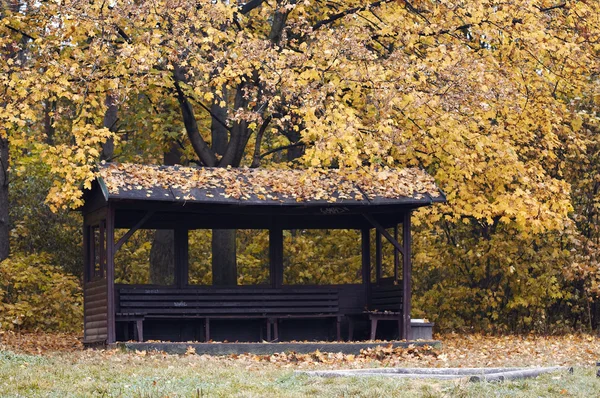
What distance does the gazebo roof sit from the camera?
16.6 m

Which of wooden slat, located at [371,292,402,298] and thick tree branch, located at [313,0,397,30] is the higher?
thick tree branch, located at [313,0,397,30]

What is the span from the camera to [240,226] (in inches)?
762

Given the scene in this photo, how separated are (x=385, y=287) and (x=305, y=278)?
6.74 meters

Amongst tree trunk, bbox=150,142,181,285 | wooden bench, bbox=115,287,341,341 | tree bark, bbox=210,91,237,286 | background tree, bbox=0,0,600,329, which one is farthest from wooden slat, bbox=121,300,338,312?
tree trunk, bbox=150,142,181,285

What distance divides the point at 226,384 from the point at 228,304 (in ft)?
24.9

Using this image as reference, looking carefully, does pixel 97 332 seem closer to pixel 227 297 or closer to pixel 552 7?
pixel 227 297

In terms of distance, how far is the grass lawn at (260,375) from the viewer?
1013 cm

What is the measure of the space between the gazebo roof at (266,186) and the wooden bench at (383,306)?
1.74 metres

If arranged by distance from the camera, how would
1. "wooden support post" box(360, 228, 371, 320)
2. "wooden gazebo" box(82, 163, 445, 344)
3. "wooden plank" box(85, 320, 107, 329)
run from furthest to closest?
1. "wooden support post" box(360, 228, 371, 320)
2. "wooden plank" box(85, 320, 107, 329)
3. "wooden gazebo" box(82, 163, 445, 344)

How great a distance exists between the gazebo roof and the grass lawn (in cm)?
257

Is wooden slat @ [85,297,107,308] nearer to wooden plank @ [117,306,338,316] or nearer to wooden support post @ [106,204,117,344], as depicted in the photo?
wooden support post @ [106,204,117,344]

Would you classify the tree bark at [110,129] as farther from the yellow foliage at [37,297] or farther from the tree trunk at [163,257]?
the yellow foliage at [37,297]

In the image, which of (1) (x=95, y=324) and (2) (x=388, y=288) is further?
(2) (x=388, y=288)

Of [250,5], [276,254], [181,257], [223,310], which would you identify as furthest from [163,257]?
[250,5]
